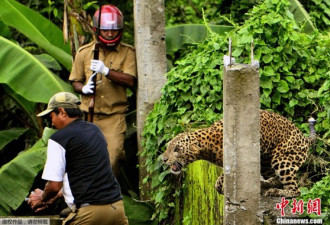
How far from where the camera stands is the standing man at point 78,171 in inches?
282

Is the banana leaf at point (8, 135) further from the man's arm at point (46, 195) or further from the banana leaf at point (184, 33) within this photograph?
the man's arm at point (46, 195)

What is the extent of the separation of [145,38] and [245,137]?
4226 millimetres

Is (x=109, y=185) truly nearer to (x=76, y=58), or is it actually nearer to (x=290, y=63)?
(x=290, y=63)

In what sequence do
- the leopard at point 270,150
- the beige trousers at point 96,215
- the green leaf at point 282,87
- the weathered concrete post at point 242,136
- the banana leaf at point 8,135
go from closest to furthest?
the weathered concrete post at point 242,136, the beige trousers at point 96,215, the leopard at point 270,150, the green leaf at point 282,87, the banana leaf at point 8,135

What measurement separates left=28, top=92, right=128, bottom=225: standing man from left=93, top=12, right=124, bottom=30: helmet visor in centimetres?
307

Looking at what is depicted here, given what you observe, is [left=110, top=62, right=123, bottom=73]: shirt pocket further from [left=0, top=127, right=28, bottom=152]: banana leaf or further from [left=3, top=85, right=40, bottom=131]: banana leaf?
[left=0, top=127, right=28, bottom=152]: banana leaf

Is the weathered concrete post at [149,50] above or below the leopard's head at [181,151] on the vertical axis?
above

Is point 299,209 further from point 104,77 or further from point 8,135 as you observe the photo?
point 8,135

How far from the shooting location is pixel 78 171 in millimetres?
7254

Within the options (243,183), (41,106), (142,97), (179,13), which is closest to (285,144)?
(243,183)

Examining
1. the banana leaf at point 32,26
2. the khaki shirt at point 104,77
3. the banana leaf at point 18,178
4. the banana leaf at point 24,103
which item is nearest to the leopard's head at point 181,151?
the khaki shirt at point 104,77

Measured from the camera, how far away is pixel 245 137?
648 cm

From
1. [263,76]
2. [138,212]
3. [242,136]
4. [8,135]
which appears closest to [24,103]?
[8,135]

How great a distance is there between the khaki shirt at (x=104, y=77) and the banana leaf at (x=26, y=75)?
0.32 metres
